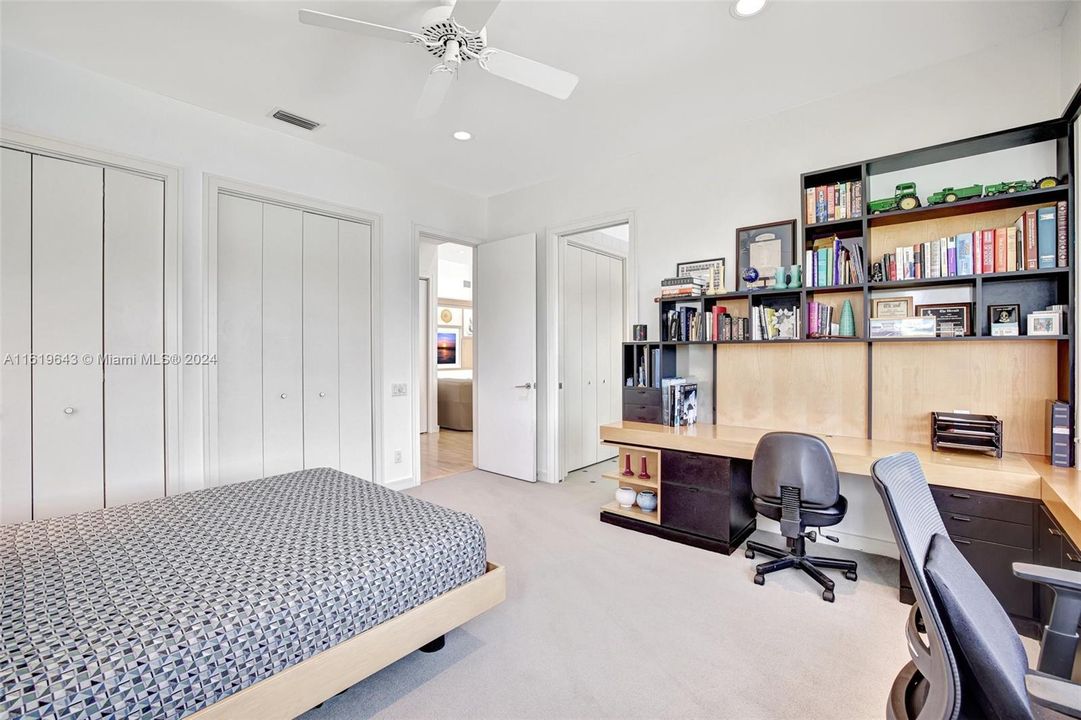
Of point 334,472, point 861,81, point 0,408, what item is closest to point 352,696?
point 334,472

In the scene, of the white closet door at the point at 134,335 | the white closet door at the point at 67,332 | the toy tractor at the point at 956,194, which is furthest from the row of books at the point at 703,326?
the white closet door at the point at 67,332

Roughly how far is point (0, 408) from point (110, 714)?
232 cm

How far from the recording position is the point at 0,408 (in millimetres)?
2467

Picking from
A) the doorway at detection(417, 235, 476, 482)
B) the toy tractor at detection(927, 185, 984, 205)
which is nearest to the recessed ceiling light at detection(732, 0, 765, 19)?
the toy tractor at detection(927, 185, 984, 205)

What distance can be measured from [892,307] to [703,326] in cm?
103

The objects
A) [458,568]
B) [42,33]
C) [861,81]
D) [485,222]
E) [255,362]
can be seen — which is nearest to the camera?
[458,568]

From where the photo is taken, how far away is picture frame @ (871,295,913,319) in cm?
265

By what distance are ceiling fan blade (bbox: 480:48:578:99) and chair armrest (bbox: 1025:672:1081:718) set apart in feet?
7.61

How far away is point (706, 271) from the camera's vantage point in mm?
3354

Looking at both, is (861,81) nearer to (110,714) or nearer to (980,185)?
(980,185)

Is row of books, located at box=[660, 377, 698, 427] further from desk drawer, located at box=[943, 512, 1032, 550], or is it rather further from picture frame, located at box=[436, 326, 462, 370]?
picture frame, located at box=[436, 326, 462, 370]

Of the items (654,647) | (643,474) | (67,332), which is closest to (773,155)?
(643,474)

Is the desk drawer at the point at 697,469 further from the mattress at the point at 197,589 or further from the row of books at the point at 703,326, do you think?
the mattress at the point at 197,589

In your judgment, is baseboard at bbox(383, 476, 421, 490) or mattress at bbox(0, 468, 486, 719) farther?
baseboard at bbox(383, 476, 421, 490)
